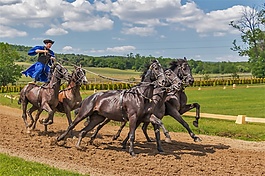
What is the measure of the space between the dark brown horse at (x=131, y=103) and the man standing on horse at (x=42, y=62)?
3.40 m

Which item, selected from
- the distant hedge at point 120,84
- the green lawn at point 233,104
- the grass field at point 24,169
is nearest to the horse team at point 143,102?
the grass field at point 24,169

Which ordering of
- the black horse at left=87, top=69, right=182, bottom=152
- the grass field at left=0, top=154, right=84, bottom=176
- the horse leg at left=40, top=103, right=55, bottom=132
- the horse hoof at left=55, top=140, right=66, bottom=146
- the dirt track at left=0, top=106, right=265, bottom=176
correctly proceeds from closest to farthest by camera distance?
the grass field at left=0, top=154, right=84, bottom=176
the dirt track at left=0, top=106, right=265, bottom=176
the black horse at left=87, top=69, right=182, bottom=152
the horse hoof at left=55, top=140, right=66, bottom=146
the horse leg at left=40, top=103, right=55, bottom=132

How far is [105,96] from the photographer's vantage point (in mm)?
10711

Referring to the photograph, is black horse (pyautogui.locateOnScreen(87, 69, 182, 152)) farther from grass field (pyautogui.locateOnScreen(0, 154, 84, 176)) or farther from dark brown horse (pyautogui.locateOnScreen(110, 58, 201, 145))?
grass field (pyautogui.locateOnScreen(0, 154, 84, 176))

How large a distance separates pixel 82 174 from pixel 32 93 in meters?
6.71

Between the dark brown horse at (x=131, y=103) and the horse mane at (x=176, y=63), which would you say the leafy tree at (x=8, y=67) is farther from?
the dark brown horse at (x=131, y=103)

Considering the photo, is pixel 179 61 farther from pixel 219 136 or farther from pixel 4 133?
pixel 4 133

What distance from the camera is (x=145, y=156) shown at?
9.90 m

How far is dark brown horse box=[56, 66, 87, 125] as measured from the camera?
12557mm

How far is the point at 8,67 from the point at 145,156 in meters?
65.3

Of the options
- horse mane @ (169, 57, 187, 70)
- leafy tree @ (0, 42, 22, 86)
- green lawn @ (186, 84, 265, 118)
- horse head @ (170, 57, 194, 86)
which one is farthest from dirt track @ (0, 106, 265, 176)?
leafy tree @ (0, 42, 22, 86)

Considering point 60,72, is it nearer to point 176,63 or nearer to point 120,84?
point 176,63

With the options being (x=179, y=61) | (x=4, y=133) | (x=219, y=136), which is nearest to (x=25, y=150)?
(x=4, y=133)

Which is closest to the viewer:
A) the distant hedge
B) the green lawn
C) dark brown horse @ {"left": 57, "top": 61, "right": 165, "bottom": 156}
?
dark brown horse @ {"left": 57, "top": 61, "right": 165, "bottom": 156}
